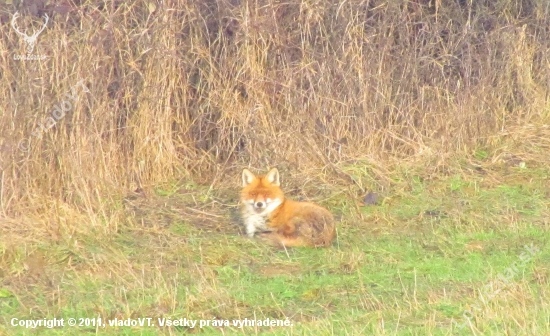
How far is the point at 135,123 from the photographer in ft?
29.8

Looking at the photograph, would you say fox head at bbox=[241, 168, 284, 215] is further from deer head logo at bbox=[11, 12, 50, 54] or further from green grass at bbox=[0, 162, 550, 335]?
deer head logo at bbox=[11, 12, 50, 54]

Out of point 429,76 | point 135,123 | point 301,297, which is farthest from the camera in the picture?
point 429,76

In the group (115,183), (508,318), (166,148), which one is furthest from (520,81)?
(508,318)

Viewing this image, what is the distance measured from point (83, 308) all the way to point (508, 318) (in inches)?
101

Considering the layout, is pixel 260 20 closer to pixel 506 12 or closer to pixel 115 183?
pixel 115 183

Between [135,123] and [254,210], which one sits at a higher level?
[135,123]

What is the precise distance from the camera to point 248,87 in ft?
30.6

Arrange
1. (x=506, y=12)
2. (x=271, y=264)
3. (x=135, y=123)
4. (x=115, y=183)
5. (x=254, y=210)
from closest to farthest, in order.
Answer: (x=271, y=264), (x=254, y=210), (x=115, y=183), (x=135, y=123), (x=506, y=12)

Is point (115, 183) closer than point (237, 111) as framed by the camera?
Yes

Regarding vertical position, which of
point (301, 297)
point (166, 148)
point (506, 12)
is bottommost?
point (301, 297)

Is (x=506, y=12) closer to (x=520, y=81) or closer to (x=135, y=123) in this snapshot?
(x=520, y=81)

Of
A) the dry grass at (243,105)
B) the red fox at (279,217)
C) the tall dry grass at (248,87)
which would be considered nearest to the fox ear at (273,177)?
the red fox at (279,217)

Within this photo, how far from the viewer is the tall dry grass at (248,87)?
813cm

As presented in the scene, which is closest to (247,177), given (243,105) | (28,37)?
(243,105)
